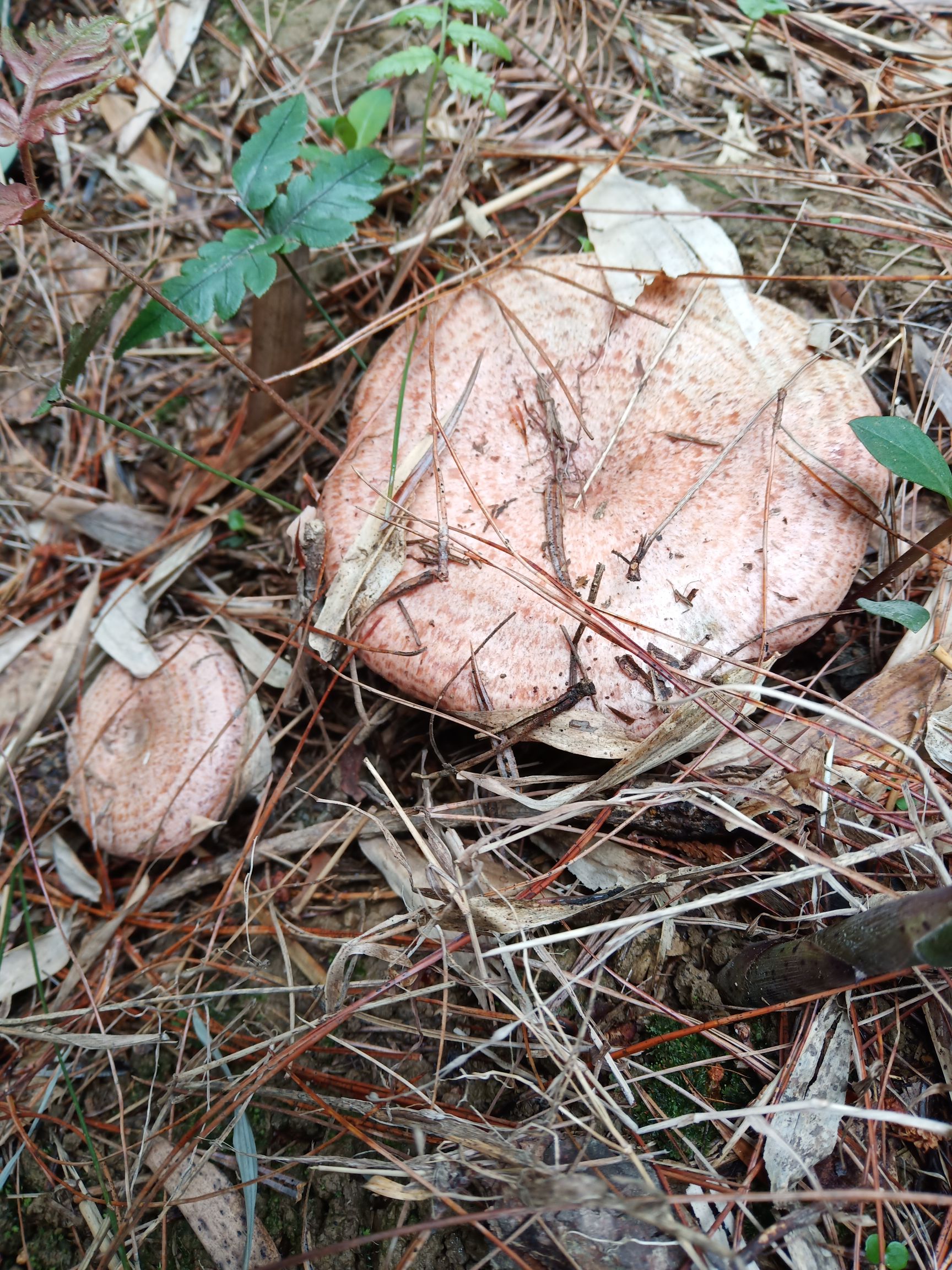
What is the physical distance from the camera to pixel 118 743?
2414mm

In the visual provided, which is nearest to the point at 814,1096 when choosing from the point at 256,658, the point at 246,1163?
the point at 246,1163

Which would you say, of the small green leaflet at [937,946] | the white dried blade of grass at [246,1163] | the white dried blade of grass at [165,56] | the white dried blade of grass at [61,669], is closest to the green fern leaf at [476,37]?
the white dried blade of grass at [165,56]

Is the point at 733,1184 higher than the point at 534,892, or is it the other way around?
the point at 534,892

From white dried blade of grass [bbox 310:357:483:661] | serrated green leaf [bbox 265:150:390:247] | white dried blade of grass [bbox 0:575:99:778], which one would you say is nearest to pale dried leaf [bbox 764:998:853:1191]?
white dried blade of grass [bbox 310:357:483:661]

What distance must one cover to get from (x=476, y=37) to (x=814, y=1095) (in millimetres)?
2706

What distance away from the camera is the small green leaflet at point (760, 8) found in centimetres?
241

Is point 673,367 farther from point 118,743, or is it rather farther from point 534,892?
point 118,743

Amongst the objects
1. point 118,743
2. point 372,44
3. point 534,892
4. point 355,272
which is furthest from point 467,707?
point 372,44

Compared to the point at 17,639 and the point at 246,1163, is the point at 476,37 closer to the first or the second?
the point at 17,639

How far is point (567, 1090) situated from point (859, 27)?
10.8 feet

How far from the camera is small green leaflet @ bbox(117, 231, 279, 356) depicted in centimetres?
203

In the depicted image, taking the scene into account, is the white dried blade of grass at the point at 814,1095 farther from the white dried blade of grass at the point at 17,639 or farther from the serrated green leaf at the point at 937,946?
the white dried blade of grass at the point at 17,639

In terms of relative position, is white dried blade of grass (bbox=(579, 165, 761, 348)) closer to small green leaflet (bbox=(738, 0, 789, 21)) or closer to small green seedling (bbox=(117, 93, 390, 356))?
small green leaflet (bbox=(738, 0, 789, 21))

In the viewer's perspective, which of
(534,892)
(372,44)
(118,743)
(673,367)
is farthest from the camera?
(372,44)
